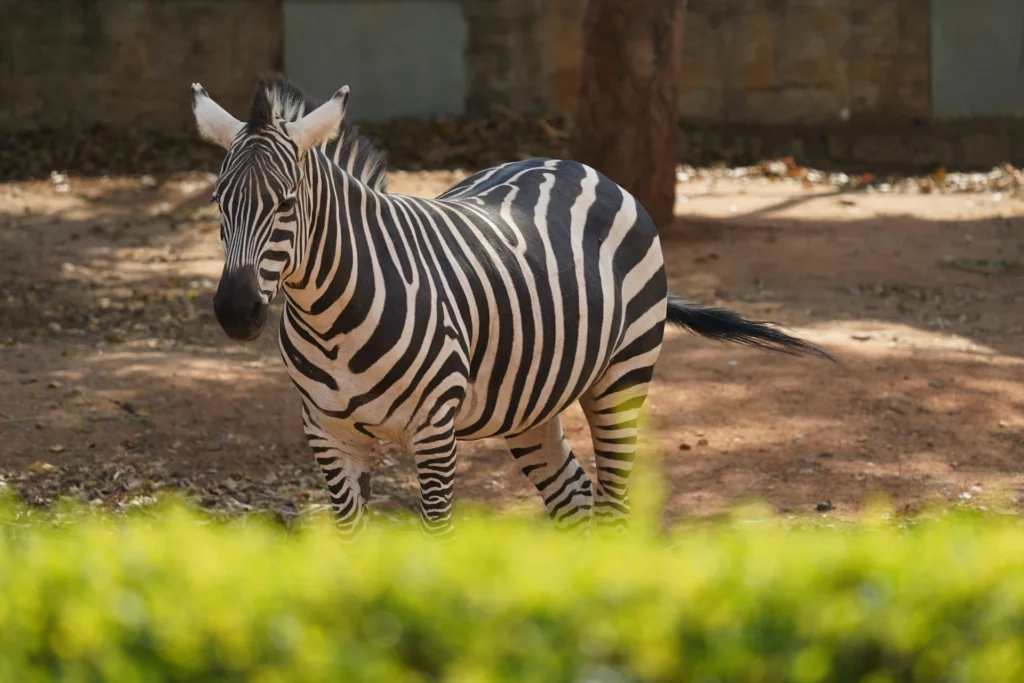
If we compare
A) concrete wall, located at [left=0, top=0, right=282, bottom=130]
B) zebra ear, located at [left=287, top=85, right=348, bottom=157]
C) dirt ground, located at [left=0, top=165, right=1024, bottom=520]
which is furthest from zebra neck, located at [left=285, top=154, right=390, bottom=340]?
A: concrete wall, located at [left=0, top=0, right=282, bottom=130]

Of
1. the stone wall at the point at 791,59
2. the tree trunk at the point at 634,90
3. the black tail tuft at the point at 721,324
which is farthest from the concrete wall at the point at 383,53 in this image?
the black tail tuft at the point at 721,324

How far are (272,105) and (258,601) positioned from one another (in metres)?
2.25

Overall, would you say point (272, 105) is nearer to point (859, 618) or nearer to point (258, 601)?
point (258, 601)

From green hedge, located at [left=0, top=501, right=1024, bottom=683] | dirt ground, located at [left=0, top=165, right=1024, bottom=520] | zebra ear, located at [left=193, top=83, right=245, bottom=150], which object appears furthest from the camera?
dirt ground, located at [left=0, top=165, right=1024, bottom=520]

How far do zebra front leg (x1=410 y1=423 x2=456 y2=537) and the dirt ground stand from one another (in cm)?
130

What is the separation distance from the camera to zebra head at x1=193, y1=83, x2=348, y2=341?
4.09 metres

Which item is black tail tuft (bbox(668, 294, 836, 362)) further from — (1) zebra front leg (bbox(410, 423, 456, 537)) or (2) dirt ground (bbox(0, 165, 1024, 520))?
(1) zebra front leg (bbox(410, 423, 456, 537))

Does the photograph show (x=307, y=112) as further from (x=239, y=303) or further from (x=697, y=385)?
(x=697, y=385)

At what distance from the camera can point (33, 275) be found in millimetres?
11312

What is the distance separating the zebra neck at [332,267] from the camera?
14.7 feet

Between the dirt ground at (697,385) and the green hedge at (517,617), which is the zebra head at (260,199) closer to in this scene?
the green hedge at (517,617)

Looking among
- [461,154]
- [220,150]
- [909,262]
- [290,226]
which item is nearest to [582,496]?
[290,226]

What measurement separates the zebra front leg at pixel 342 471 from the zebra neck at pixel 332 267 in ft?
1.39

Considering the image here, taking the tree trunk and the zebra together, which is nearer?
the zebra
